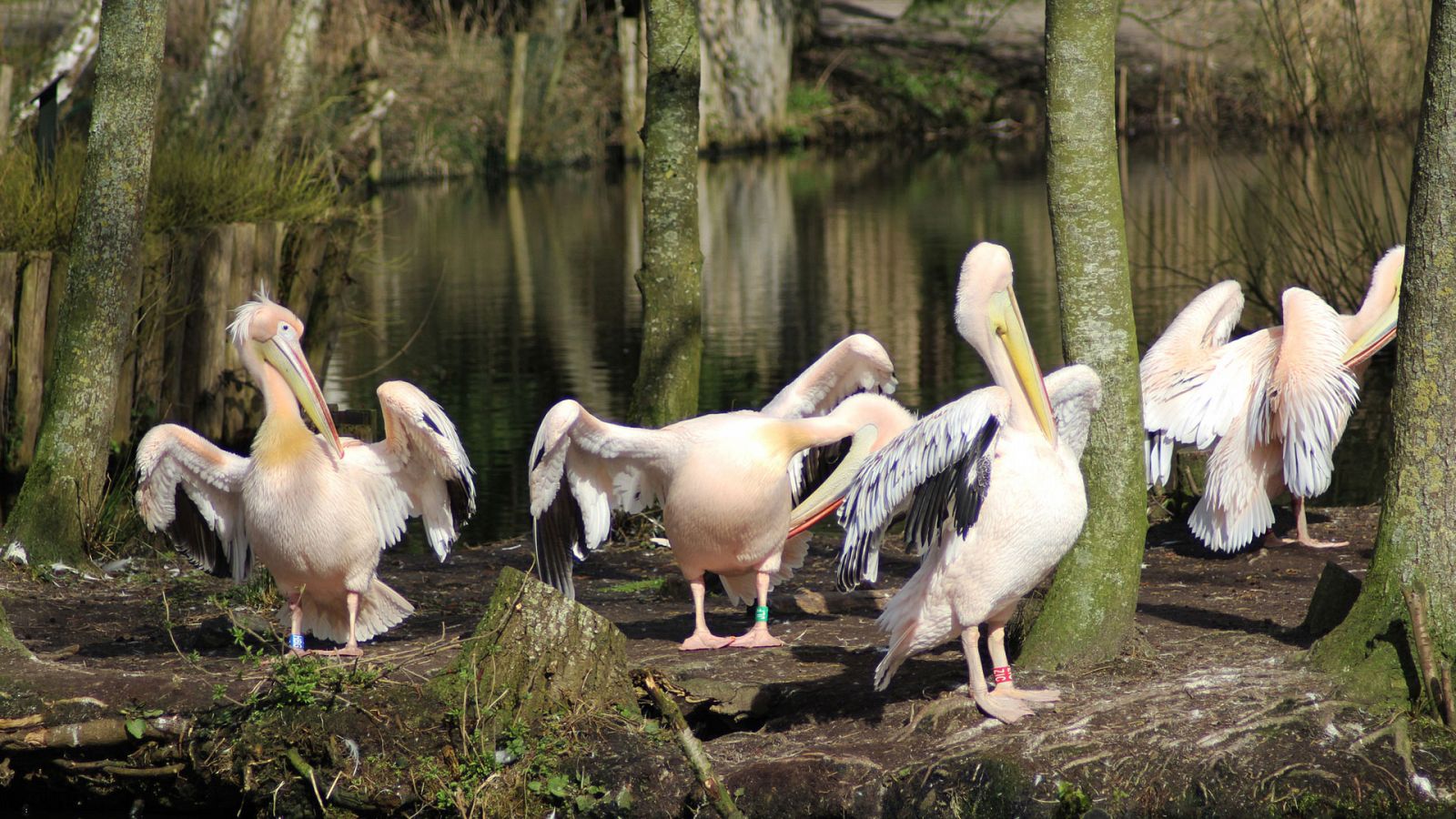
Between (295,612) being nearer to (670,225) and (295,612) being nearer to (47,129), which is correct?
(670,225)

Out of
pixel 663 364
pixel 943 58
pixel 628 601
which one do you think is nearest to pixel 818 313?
pixel 663 364

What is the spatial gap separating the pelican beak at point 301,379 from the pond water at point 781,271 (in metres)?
2.72

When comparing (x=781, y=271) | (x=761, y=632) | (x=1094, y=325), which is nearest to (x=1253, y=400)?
(x=1094, y=325)

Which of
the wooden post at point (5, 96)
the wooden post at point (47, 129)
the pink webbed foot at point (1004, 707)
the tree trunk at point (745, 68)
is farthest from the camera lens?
the tree trunk at point (745, 68)

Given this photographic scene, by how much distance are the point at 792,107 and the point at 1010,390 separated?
81.6 feet

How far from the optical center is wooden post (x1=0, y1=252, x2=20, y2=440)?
663cm

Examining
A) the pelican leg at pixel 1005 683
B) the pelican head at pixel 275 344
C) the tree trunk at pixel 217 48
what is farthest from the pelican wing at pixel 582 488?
the tree trunk at pixel 217 48

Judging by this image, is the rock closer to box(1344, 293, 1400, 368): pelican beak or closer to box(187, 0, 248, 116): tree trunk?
box(1344, 293, 1400, 368): pelican beak

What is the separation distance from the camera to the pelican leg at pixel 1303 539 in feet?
21.7

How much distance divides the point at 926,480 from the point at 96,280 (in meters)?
3.70

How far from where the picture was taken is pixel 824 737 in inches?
177

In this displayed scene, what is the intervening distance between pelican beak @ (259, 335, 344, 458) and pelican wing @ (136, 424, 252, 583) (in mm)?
298

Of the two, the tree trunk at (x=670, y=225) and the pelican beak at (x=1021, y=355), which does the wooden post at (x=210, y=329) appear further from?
the pelican beak at (x=1021, y=355)

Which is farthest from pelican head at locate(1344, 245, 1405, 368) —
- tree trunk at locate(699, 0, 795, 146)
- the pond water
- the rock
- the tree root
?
tree trunk at locate(699, 0, 795, 146)
